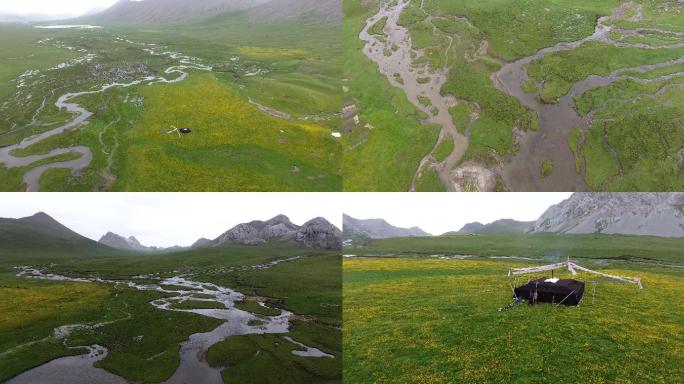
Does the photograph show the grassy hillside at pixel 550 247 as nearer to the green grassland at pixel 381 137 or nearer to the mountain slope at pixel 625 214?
the mountain slope at pixel 625 214

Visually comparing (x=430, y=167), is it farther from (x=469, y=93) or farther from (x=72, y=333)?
(x=72, y=333)

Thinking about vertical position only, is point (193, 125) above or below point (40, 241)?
above

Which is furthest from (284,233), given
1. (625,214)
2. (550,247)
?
(625,214)

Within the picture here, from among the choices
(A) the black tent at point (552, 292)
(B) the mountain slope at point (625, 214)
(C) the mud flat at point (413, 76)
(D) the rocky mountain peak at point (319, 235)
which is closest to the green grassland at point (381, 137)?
(C) the mud flat at point (413, 76)

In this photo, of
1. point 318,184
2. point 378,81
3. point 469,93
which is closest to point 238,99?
point 378,81

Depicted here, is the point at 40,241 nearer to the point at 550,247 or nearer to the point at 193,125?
the point at 193,125

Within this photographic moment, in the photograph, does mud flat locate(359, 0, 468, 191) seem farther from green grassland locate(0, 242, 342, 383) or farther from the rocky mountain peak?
the rocky mountain peak

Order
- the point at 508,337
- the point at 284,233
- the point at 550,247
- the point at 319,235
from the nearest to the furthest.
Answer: the point at 508,337 → the point at 550,247 → the point at 319,235 → the point at 284,233

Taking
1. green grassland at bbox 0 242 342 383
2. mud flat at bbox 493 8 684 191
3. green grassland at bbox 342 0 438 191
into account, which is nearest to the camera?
green grassland at bbox 0 242 342 383

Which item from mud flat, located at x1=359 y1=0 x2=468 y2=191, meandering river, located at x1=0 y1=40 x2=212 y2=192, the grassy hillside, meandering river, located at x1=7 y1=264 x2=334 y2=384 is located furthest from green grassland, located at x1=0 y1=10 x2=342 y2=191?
the grassy hillside
